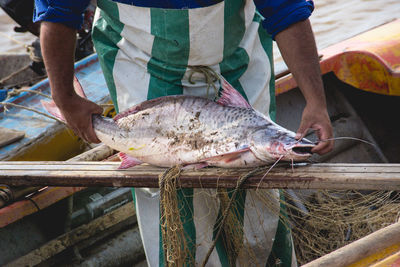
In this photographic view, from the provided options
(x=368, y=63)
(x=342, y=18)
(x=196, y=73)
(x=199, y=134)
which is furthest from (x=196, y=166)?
(x=342, y=18)

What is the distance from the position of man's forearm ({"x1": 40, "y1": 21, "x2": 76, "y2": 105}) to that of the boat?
1.06 m

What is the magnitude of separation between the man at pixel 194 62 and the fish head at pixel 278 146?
8 cm

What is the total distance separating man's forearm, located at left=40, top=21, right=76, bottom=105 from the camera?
2.11 metres

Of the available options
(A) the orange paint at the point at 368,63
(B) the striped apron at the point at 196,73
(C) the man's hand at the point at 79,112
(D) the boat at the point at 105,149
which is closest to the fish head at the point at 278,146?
(B) the striped apron at the point at 196,73

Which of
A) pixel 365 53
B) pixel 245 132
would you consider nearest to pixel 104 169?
pixel 245 132

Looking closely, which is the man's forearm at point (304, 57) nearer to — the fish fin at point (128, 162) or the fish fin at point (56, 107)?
the fish fin at point (128, 162)

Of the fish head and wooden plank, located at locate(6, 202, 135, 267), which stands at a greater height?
the fish head

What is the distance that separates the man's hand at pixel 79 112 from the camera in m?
2.21

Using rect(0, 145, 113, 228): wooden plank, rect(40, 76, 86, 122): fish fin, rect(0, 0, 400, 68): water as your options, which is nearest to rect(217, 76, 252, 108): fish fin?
rect(40, 76, 86, 122): fish fin

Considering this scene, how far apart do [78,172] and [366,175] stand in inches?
51.5

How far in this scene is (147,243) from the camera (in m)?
2.49

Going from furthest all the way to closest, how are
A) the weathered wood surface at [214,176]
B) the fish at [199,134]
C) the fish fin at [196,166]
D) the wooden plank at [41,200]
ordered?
the wooden plank at [41,200] < the fish fin at [196,166] < the fish at [199,134] < the weathered wood surface at [214,176]

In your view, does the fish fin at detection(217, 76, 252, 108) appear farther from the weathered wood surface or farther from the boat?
the boat

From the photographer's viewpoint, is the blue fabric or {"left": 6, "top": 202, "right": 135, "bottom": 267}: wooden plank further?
{"left": 6, "top": 202, "right": 135, "bottom": 267}: wooden plank
